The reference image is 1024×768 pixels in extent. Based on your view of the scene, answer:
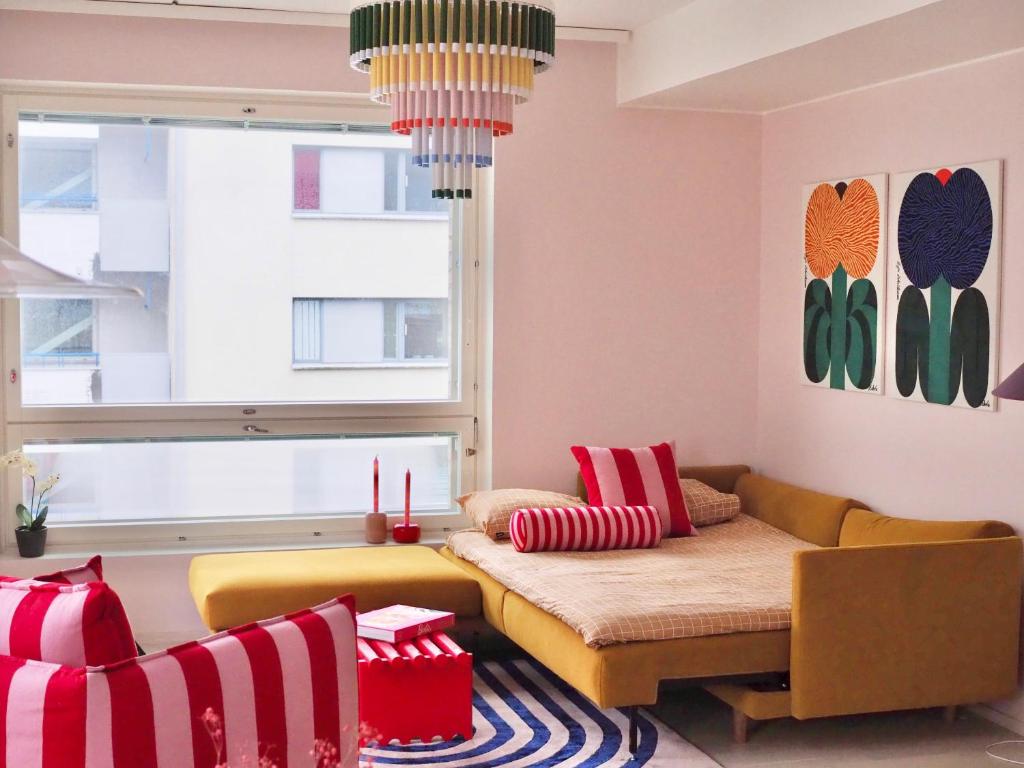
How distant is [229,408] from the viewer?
5.20m

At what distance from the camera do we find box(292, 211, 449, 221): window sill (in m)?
5.29

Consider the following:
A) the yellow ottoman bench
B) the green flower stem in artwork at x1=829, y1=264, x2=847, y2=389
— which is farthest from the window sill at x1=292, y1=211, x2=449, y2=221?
the green flower stem in artwork at x1=829, y1=264, x2=847, y2=389

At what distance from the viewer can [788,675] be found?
395cm

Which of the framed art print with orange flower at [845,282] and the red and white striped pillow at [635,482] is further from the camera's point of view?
the red and white striped pillow at [635,482]

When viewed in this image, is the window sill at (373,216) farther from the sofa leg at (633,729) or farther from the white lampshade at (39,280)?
the white lampshade at (39,280)

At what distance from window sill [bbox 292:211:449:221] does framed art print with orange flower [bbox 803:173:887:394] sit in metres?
1.58

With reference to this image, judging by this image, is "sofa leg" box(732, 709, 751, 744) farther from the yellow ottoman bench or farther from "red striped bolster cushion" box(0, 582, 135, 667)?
"red striped bolster cushion" box(0, 582, 135, 667)

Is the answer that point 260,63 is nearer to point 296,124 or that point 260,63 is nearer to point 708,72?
point 296,124

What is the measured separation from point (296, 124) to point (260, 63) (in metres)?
0.32

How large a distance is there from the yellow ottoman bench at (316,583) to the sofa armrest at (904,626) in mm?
1362

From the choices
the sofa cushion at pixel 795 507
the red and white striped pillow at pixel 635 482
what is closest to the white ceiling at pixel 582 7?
the red and white striped pillow at pixel 635 482

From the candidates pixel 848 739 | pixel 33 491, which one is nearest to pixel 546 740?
pixel 848 739

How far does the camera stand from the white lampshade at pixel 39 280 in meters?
1.18

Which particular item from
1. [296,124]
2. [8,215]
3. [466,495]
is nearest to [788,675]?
[466,495]
